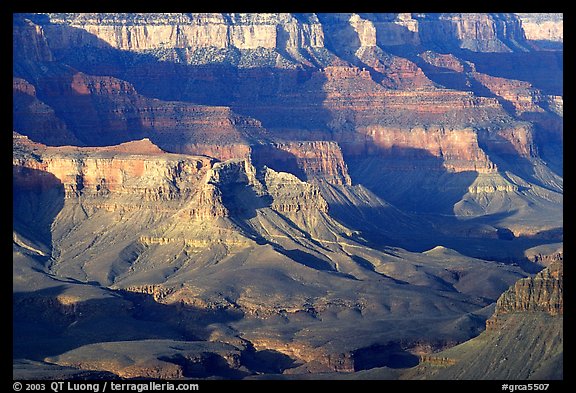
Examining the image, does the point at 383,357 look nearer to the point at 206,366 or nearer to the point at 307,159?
the point at 206,366

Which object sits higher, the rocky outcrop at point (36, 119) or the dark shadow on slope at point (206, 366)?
the rocky outcrop at point (36, 119)

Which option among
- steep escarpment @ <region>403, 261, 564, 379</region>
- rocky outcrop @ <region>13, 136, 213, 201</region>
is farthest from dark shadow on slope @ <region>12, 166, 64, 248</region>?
steep escarpment @ <region>403, 261, 564, 379</region>

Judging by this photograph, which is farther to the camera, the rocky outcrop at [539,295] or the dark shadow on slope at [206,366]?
the dark shadow on slope at [206,366]

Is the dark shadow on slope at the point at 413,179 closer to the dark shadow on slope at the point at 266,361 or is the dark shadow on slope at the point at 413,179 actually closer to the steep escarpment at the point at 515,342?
the dark shadow on slope at the point at 266,361

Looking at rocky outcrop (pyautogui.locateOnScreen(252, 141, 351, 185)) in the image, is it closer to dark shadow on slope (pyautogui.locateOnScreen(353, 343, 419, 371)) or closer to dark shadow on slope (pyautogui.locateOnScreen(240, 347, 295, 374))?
dark shadow on slope (pyautogui.locateOnScreen(240, 347, 295, 374))

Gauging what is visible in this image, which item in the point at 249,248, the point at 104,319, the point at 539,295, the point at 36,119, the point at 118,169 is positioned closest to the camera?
the point at 539,295

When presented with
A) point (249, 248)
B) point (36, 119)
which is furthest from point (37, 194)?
point (249, 248)

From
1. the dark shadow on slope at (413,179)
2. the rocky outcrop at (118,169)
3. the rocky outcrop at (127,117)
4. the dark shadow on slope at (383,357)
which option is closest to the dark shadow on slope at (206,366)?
the dark shadow on slope at (383,357)

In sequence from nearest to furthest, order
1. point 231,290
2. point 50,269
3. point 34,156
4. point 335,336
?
1. point 335,336
2. point 231,290
3. point 50,269
4. point 34,156

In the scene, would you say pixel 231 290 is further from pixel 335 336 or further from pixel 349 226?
pixel 349 226
